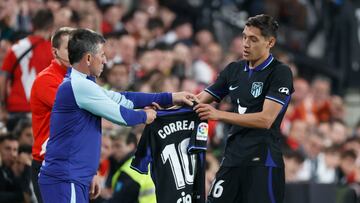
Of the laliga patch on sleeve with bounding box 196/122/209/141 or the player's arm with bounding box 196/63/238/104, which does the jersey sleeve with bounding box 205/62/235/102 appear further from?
the laliga patch on sleeve with bounding box 196/122/209/141

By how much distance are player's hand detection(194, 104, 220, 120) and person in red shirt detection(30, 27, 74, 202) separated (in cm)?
120

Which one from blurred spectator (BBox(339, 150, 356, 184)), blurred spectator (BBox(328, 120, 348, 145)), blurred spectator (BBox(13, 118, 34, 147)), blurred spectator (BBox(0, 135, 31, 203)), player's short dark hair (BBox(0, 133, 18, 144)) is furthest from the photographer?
blurred spectator (BBox(328, 120, 348, 145))

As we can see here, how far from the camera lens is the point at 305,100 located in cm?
1773

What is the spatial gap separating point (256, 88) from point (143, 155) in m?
1.09

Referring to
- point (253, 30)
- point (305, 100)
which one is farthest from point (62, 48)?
point (305, 100)

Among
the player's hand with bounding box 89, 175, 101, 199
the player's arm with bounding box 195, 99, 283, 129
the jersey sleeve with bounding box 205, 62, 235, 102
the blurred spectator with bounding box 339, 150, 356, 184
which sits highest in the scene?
the jersey sleeve with bounding box 205, 62, 235, 102

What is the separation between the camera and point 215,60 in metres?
16.8

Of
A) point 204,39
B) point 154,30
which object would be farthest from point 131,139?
point 204,39

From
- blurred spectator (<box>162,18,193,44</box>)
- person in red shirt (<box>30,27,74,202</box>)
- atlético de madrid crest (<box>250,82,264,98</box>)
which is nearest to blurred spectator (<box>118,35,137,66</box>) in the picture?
blurred spectator (<box>162,18,193,44</box>)

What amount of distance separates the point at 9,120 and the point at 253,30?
431 centimetres

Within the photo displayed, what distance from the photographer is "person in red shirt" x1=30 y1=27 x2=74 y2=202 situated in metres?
8.27

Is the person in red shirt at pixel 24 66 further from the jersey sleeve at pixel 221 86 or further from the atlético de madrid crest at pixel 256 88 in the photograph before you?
the atlético de madrid crest at pixel 256 88

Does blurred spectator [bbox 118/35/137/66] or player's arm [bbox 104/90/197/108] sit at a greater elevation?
blurred spectator [bbox 118/35/137/66]

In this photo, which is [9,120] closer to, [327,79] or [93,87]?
[93,87]
